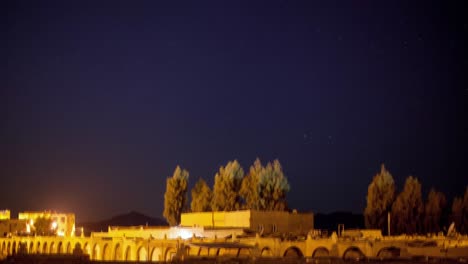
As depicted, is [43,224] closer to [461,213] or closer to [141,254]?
[141,254]

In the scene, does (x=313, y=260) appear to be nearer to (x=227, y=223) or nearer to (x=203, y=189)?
(x=227, y=223)

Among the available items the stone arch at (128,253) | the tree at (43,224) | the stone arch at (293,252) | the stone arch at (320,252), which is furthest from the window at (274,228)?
the tree at (43,224)

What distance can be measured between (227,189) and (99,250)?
13942 millimetres

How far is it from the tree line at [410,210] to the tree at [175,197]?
20694mm

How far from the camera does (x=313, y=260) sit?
39875 mm

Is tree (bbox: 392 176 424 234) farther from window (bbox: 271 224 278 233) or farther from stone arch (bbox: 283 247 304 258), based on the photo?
stone arch (bbox: 283 247 304 258)

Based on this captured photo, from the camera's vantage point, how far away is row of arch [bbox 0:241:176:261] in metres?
54.1

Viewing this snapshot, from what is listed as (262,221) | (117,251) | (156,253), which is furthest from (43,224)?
(262,221)

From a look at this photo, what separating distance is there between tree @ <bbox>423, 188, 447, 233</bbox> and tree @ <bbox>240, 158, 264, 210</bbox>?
16024 mm

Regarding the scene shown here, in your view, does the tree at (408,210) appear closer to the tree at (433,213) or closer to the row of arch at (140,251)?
the tree at (433,213)

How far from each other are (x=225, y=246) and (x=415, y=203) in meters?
23.0

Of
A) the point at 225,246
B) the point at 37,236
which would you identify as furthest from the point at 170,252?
the point at 37,236

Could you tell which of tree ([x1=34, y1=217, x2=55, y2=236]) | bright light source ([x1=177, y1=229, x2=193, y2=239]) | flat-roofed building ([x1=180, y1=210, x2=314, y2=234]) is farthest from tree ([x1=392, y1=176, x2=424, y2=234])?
tree ([x1=34, y1=217, x2=55, y2=236])

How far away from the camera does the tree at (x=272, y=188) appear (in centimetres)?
6941
